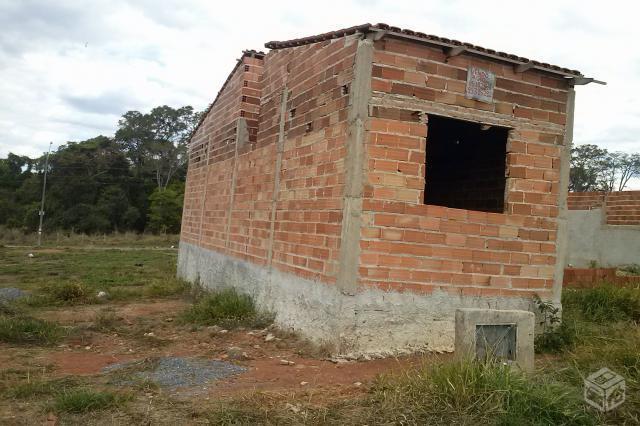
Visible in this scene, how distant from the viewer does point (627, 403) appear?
3633mm

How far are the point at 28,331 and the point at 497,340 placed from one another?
598cm

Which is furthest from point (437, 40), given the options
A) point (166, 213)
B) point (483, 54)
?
point (166, 213)

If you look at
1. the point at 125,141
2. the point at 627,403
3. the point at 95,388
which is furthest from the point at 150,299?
the point at 125,141

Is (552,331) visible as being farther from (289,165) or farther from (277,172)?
(277,172)

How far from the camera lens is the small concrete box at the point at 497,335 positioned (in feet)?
14.0

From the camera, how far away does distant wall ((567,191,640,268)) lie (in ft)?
45.5

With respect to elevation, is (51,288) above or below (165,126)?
below

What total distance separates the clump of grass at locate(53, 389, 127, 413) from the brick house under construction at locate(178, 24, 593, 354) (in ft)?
7.49

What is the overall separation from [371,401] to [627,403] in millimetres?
1815

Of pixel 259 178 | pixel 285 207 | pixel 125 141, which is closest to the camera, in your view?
pixel 285 207

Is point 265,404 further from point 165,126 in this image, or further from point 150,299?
point 165,126

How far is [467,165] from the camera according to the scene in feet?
29.5
